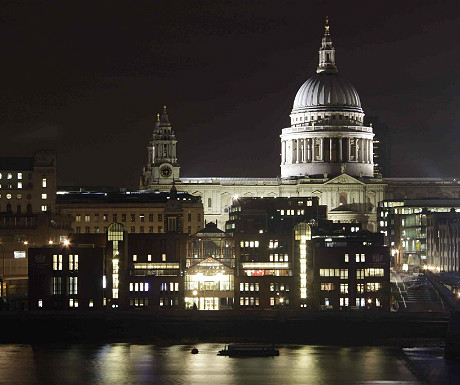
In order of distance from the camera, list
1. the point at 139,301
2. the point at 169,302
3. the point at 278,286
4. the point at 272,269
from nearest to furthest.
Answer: the point at 139,301, the point at 169,302, the point at 278,286, the point at 272,269

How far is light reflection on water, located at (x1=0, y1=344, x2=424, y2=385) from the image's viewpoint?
14475cm

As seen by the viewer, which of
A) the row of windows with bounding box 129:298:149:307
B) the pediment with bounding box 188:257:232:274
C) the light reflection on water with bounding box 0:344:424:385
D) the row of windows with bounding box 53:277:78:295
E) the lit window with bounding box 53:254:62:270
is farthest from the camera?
the pediment with bounding box 188:257:232:274

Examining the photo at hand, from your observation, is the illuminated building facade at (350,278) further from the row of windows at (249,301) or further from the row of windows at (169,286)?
the row of windows at (169,286)

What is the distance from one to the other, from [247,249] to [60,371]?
1942 inches

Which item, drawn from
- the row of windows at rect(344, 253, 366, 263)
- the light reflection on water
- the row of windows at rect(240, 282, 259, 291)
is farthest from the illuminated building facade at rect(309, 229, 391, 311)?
the light reflection on water

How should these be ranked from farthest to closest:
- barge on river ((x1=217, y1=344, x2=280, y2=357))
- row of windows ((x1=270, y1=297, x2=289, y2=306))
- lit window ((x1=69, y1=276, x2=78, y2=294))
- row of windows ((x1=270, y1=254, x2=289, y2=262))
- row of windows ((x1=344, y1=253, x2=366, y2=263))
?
row of windows ((x1=270, y1=254, x2=289, y2=262)), row of windows ((x1=270, y1=297, x2=289, y2=306)), row of windows ((x1=344, y1=253, x2=366, y2=263)), lit window ((x1=69, y1=276, x2=78, y2=294)), barge on river ((x1=217, y1=344, x2=280, y2=357))

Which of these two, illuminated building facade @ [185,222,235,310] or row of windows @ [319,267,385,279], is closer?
row of windows @ [319,267,385,279]

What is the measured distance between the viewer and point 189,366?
497ft

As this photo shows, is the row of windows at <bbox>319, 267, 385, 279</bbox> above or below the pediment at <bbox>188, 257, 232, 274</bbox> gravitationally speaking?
below

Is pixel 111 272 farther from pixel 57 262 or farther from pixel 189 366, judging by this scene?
pixel 189 366

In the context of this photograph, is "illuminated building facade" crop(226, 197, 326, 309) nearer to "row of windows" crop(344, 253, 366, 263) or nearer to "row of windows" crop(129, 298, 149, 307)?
"row of windows" crop(344, 253, 366, 263)

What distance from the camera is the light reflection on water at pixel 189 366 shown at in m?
145

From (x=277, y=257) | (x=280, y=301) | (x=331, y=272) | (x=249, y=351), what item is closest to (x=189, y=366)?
(x=249, y=351)

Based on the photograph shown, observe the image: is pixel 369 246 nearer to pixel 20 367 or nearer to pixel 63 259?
pixel 63 259
